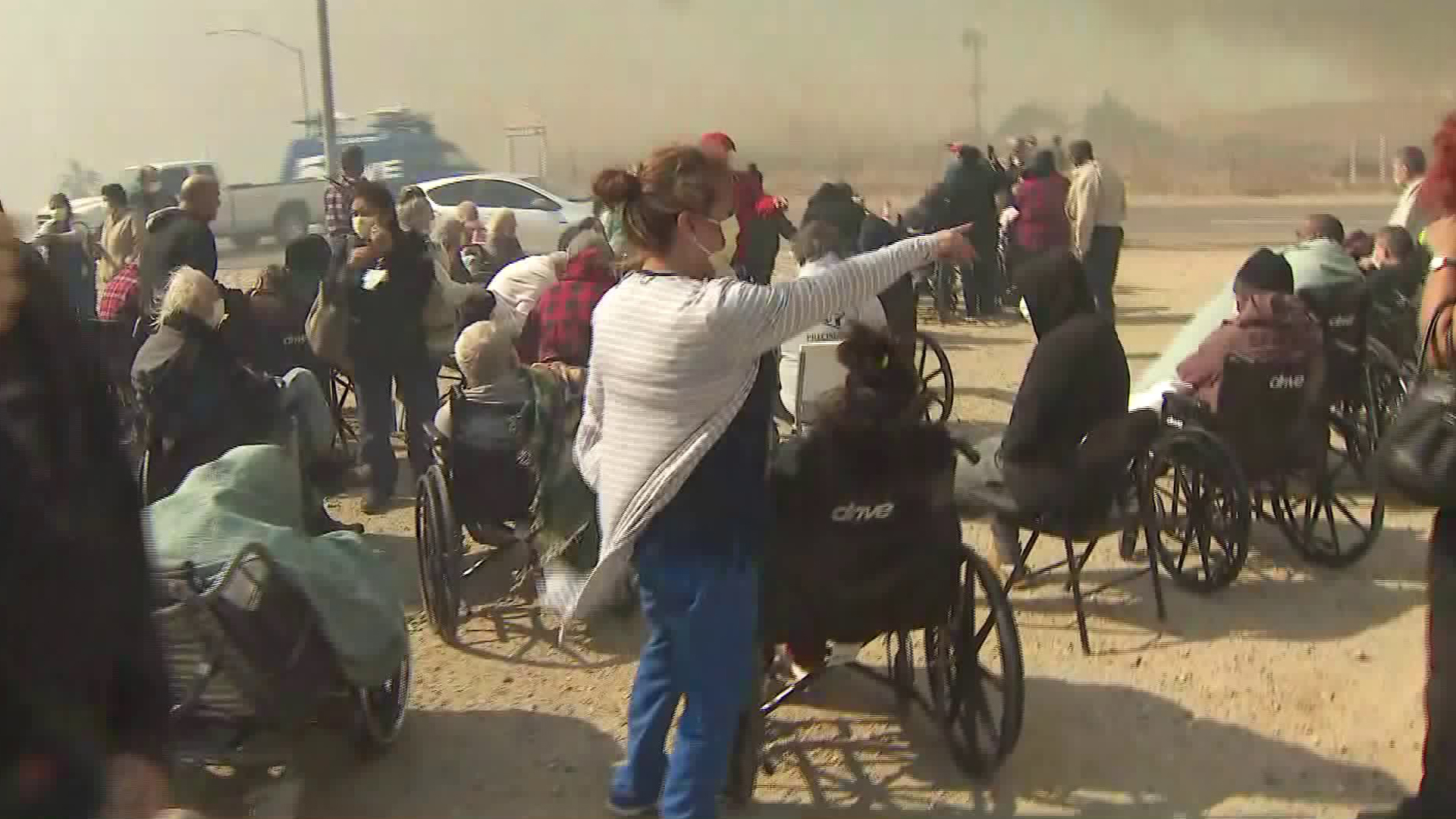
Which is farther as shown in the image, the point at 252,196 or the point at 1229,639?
the point at 252,196

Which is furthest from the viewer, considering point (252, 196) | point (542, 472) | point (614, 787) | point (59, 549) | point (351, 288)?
point (252, 196)

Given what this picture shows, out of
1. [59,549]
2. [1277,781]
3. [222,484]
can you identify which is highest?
[59,549]

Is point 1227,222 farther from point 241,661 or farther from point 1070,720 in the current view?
point 241,661

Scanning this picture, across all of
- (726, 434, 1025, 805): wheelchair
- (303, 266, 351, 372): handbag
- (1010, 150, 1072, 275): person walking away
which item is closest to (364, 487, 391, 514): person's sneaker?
(303, 266, 351, 372): handbag

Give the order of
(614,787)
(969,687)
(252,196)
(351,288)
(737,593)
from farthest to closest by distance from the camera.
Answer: (252,196), (351,288), (969,687), (614,787), (737,593)

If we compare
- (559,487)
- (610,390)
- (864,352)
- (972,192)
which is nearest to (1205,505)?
(864,352)

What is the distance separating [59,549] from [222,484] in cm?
223

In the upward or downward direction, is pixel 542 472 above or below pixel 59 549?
below

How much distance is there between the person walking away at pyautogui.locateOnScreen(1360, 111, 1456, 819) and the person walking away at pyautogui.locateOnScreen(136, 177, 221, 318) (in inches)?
231

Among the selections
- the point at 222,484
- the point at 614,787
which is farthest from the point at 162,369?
the point at 614,787

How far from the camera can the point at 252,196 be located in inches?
979

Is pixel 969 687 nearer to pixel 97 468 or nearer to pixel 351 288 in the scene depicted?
pixel 97 468

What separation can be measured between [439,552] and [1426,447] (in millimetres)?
3468

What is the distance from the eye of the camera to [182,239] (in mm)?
7250
